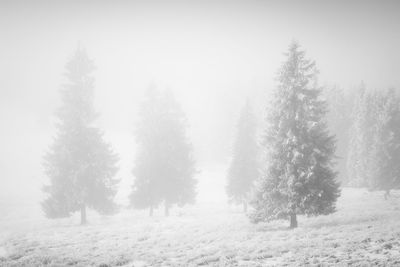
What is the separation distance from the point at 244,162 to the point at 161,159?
10714 millimetres

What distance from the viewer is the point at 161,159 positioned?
3300cm

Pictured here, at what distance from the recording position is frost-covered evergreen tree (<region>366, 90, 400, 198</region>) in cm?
3434

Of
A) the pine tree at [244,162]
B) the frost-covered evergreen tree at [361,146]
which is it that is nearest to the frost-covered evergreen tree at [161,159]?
the pine tree at [244,162]

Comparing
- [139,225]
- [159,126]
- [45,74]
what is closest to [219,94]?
[159,126]

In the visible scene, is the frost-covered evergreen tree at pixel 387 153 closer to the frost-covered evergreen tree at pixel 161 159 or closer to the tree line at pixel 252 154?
the tree line at pixel 252 154

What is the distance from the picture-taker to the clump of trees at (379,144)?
34.5 m

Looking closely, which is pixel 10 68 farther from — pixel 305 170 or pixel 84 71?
pixel 305 170

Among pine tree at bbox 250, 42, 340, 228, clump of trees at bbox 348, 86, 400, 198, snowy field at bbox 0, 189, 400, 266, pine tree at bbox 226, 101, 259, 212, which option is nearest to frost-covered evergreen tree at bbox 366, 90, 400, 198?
clump of trees at bbox 348, 86, 400, 198

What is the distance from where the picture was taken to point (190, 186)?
34750 millimetres

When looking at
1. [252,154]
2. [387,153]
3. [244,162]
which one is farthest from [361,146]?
[244,162]

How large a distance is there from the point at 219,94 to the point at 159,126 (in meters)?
64.4

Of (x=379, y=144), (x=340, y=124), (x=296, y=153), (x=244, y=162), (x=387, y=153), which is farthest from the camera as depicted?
(x=340, y=124)

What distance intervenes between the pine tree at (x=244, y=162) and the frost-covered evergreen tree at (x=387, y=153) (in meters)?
13.2

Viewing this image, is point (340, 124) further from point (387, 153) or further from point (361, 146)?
point (387, 153)
